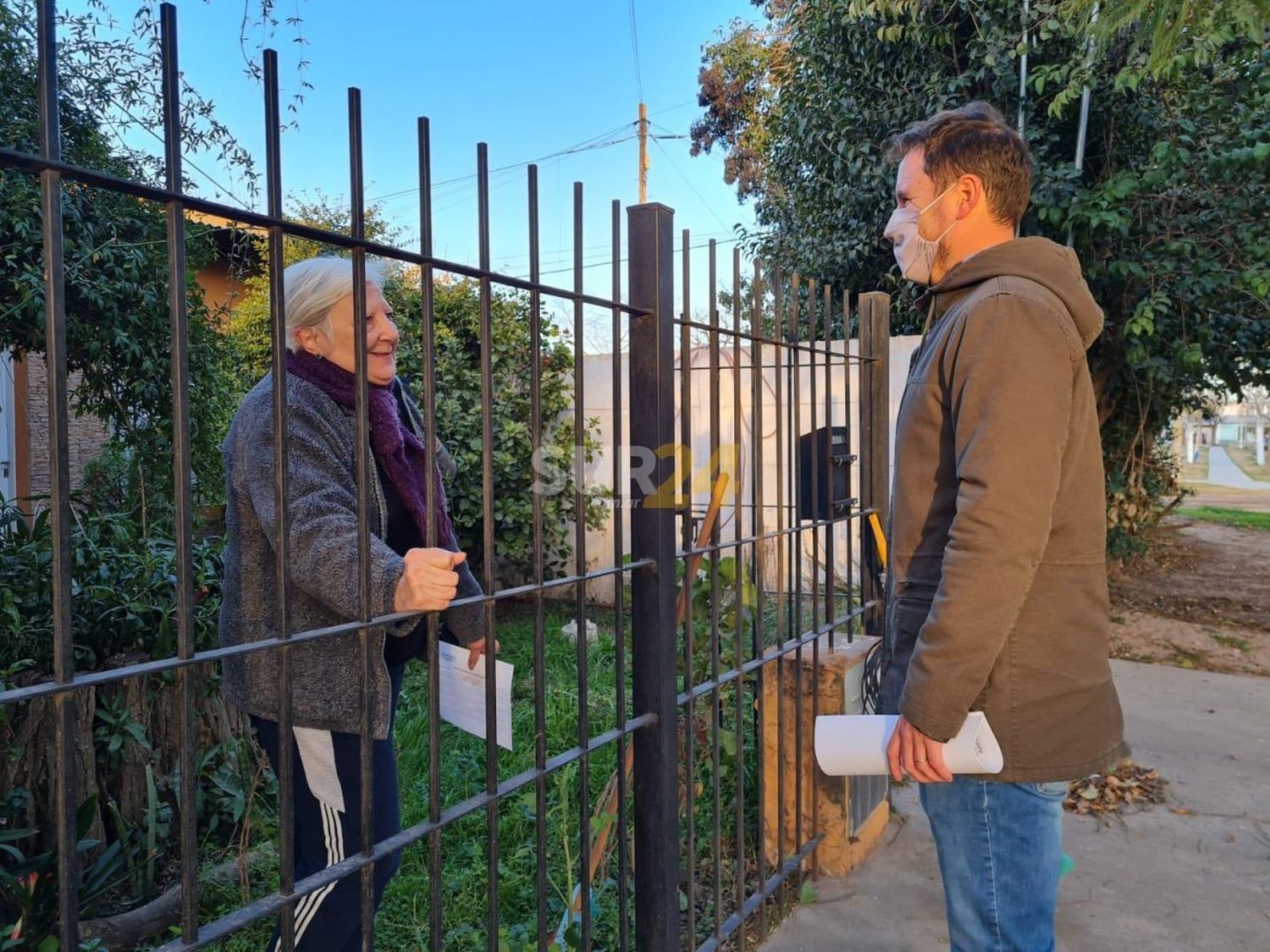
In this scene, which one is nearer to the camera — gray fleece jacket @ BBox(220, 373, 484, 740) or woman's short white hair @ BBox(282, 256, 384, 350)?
gray fleece jacket @ BBox(220, 373, 484, 740)

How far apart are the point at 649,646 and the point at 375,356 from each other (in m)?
0.86

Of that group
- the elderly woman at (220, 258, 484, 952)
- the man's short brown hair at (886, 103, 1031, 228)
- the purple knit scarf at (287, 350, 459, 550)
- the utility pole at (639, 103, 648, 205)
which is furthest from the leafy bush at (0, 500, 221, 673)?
the utility pole at (639, 103, 648, 205)

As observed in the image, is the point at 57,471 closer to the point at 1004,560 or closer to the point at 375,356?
the point at 375,356

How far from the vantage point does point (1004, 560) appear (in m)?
1.38

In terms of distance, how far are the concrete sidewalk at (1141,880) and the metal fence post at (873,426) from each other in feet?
3.13

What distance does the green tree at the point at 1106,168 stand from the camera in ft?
17.6

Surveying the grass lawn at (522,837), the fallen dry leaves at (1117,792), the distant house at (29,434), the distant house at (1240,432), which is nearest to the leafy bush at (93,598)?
the grass lawn at (522,837)

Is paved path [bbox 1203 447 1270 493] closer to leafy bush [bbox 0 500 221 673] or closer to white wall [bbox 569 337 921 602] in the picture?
white wall [bbox 569 337 921 602]

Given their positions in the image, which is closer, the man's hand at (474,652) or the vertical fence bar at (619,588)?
the man's hand at (474,652)

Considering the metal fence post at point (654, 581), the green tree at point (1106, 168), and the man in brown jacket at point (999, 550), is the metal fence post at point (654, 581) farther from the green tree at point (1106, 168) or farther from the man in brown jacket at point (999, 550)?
the green tree at point (1106, 168)

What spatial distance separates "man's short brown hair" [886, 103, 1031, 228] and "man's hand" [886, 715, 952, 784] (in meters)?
0.98

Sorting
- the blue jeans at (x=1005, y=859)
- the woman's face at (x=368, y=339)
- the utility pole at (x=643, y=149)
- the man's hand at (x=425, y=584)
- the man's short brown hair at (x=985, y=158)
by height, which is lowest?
the blue jeans at (x=1005, y=859)

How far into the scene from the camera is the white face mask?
1734 mm

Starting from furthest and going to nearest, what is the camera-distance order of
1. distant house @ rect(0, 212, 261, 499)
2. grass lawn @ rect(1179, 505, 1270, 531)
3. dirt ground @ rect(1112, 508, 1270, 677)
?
grass lawn @ rect(1179, 505, 1270, 531) < distant house @ rect(0, 212, 261, 499) < dirt ground @ rect(1112, 508, 1270, 677)
